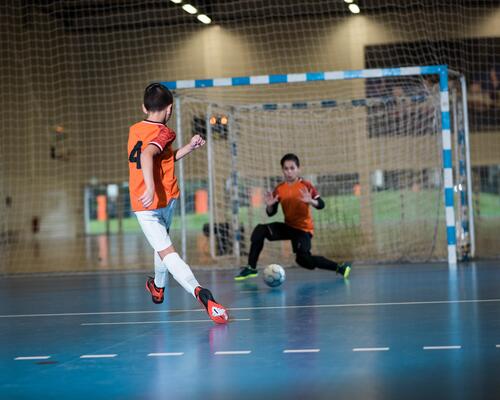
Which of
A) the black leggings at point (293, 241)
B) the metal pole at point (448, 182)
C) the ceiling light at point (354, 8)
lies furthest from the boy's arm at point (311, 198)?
the ceiling light at point (354, 8)

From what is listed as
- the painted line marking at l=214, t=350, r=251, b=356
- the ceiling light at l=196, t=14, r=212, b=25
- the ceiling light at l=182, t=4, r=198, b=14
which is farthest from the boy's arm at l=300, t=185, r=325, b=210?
the ceiling light at l=196, t=14, r=212, b=25

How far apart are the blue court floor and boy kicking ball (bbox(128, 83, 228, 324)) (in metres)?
0.29

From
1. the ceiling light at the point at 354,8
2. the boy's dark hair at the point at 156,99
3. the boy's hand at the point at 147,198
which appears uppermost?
the ceiling light at the point at 354,8

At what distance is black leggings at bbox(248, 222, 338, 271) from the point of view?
7891 millimetres

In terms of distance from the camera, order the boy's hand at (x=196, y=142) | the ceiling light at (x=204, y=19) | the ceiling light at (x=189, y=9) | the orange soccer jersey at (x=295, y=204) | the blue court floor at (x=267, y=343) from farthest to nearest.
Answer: the ceiling light at (x=204, y=19) < the ceiling light at (x=189, y=9) < the orange soccer jersey at (x=295, y=204) < the boy's hand at (x=196, y=142) < the blue court floor at (x=267, y=343)

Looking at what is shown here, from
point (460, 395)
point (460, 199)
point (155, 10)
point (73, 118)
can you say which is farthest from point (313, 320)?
point (73, 118)

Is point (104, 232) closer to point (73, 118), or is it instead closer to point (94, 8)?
point (73, 118)

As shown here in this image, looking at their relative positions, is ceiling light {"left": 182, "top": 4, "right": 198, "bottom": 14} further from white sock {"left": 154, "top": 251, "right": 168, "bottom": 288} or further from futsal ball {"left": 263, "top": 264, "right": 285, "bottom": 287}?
white sock {"left": 154, "top": 251, "right": 168, "bottom": 288}

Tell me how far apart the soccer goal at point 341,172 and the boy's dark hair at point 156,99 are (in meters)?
4.55

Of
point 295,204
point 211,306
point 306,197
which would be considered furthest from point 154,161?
point 295,204

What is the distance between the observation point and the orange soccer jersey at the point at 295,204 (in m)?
8.02

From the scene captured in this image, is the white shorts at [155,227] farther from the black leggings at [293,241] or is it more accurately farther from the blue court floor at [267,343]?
the black leggings at [293,241]

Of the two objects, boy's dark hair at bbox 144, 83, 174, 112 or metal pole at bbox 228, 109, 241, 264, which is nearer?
boy's dark hair at bbox 144, 83, 174, 112

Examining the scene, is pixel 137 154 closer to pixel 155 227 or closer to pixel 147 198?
pixel 147 198
